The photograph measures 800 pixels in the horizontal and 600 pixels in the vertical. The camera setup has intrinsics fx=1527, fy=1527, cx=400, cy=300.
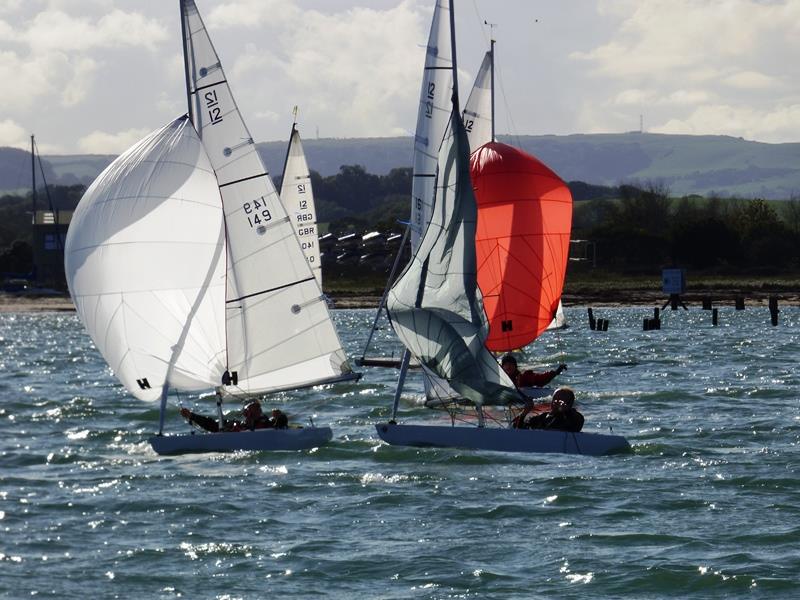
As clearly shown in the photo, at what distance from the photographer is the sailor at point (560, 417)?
2595 cm

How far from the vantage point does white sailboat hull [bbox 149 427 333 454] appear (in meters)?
26.6

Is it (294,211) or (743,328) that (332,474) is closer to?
(294,211)

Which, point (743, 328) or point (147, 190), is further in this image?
point (743, 328)

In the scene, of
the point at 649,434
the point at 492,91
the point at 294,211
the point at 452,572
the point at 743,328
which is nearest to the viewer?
the point at 452,572

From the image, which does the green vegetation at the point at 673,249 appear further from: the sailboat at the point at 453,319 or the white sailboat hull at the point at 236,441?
the white sailboat hull at the point at 236,441

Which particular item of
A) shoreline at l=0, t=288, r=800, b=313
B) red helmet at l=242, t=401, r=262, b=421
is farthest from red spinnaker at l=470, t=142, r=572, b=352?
shoreline at l=0, t=288, r=800, b=313

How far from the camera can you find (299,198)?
45469 millimetres

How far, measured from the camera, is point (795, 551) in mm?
19188

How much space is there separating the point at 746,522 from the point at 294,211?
26.4 meters

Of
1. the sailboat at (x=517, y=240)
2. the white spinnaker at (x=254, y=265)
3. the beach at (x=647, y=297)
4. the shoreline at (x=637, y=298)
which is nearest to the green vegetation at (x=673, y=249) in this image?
the beach at (x=647, y=297)

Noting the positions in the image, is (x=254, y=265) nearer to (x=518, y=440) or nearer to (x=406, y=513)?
(x=518, y=440)

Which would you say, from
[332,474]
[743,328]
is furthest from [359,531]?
[743,328]

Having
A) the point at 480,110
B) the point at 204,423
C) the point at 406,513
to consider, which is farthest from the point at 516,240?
the point at 406,513

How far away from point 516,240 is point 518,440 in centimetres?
1087
